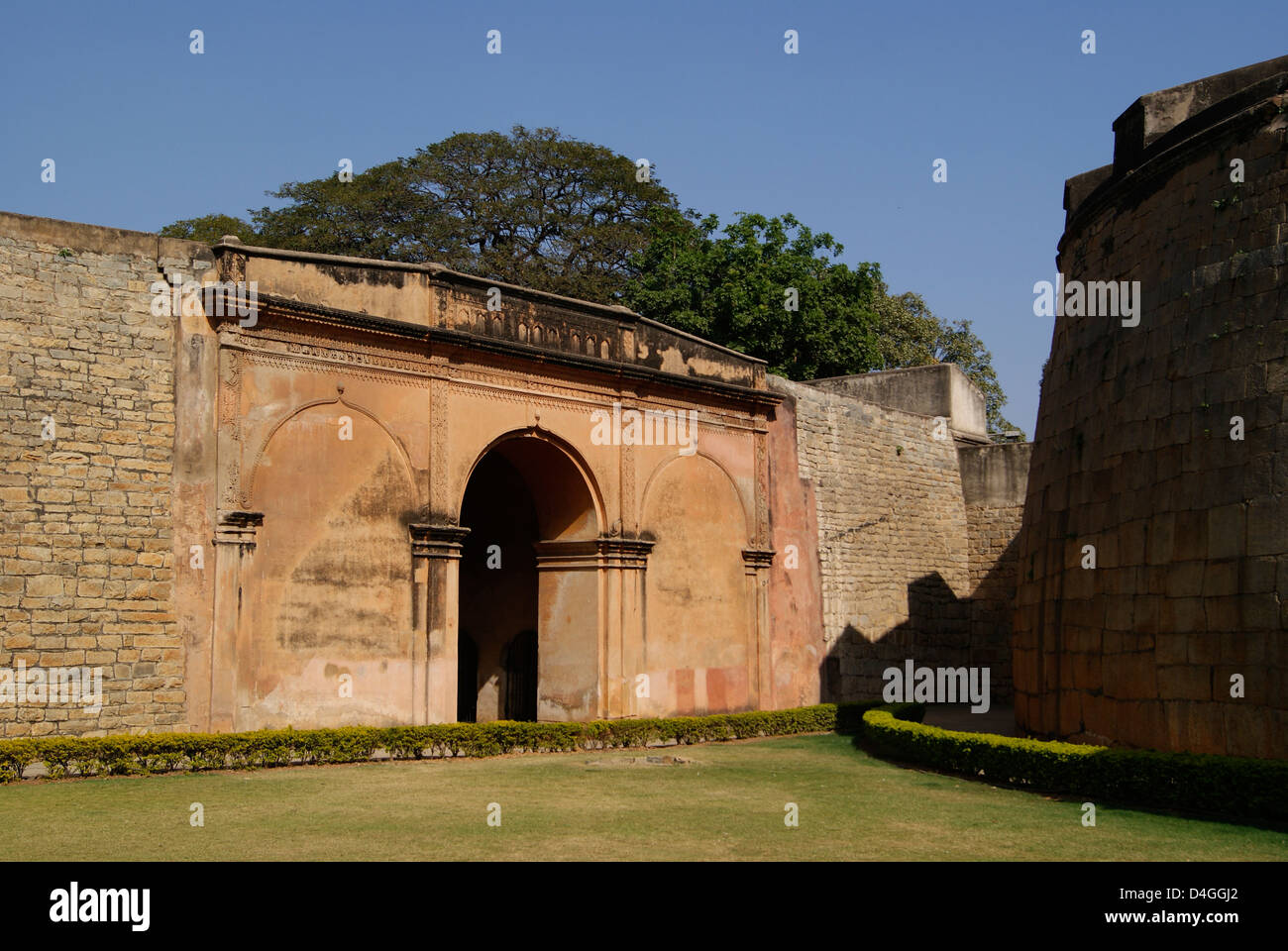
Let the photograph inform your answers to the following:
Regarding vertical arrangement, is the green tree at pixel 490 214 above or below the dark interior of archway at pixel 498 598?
above

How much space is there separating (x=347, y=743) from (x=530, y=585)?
20.9 ft

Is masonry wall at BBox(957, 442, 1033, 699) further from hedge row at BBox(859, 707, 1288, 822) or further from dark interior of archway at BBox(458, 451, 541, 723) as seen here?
hedge row at BBox(859, 707, 1288, 822)

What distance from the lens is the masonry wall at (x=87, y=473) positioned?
513 inches

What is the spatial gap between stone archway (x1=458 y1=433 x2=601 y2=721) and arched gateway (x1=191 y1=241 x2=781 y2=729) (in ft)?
0.12

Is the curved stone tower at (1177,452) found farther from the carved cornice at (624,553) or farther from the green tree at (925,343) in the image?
the green tree at (925,343)

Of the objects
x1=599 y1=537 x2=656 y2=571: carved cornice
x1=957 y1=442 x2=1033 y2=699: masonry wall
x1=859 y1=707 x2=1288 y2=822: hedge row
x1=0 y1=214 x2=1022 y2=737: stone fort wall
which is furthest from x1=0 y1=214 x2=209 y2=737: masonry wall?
x1=957 y1=442 x2=1033 y2=699: masonry wall

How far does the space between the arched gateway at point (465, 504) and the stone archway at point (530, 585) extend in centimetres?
4

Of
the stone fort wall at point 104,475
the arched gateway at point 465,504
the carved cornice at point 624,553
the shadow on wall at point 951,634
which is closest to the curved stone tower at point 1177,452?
the carved cornice at point 624,553

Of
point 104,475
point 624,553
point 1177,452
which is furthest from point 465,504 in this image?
point 1177,452

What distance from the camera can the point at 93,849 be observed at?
8766 mm

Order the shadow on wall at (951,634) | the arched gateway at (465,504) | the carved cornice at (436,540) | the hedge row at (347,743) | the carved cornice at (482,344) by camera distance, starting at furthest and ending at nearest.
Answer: the shadow on wall at (951,634) → the carved cornice at (436,540) → the carved cornice at (482,344) → the arched gateway at (465,504) → the hedge row at (347,743)

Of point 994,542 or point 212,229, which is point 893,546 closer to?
point 994,542

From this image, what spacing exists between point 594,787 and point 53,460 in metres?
6.48

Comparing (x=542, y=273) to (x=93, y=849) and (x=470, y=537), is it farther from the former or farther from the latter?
(x=93, y=849)
